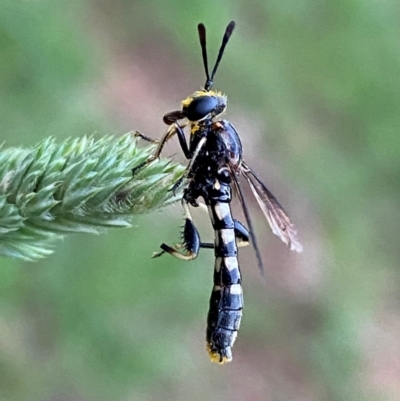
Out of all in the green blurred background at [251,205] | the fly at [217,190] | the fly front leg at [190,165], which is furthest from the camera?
the green blurred background at [251,205]

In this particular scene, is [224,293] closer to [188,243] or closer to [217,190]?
[188,243]

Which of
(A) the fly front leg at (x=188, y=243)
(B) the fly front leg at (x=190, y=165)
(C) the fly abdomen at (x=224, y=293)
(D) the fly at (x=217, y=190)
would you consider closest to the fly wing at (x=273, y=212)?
(D) the fly at (x=217, y=190)

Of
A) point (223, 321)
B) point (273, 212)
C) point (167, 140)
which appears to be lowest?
point (223, 321)

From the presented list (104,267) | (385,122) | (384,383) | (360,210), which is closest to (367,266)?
(360,210)

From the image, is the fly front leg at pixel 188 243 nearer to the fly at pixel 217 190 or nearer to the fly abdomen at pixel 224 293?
the fly at pixel 217 190

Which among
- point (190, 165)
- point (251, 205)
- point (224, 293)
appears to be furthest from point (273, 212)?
point (251, 205)

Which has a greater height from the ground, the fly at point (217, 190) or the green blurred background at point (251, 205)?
the green blurred background at point (251, 205)
